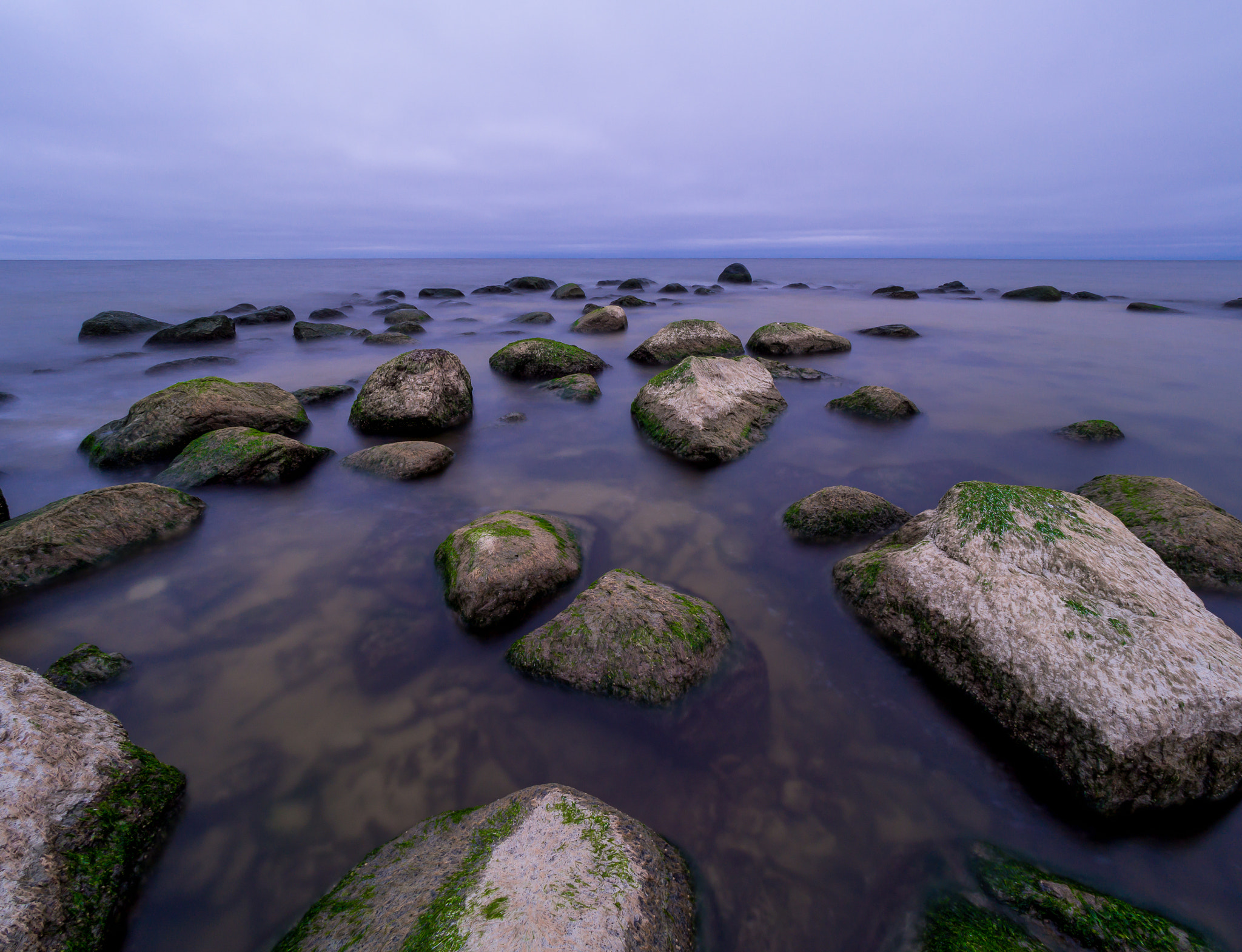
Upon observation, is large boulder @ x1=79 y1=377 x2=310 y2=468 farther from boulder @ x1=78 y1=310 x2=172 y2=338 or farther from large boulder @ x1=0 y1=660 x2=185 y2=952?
boulder @ x1=78 y1=310 x2=172 y2=338

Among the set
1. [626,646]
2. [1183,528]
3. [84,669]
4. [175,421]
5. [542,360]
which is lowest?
[84,669]

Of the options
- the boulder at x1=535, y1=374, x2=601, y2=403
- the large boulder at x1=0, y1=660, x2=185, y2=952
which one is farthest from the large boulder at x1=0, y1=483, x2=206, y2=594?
the boulder at x1=535, y1=374, x2=601, y2=403

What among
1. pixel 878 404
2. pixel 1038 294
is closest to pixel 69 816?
pixel 878 404

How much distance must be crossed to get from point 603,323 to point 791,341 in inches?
324

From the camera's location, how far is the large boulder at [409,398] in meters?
9.56

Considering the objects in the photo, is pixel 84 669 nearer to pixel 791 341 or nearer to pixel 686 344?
pixel 686 344

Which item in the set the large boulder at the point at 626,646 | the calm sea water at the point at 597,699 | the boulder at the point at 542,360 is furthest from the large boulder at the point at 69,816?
the boulder at the point at 542,360

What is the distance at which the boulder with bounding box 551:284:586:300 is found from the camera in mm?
34906

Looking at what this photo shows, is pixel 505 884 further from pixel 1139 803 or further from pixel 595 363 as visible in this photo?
pixel 595 363

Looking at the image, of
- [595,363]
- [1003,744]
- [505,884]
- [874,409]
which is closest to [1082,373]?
[874,409]

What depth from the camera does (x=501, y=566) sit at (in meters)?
4.84

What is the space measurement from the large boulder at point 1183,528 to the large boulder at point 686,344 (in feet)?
33.1

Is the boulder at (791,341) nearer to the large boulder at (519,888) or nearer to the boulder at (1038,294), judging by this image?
the large boulder at (519,888)

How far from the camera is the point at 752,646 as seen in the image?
4.66 m
